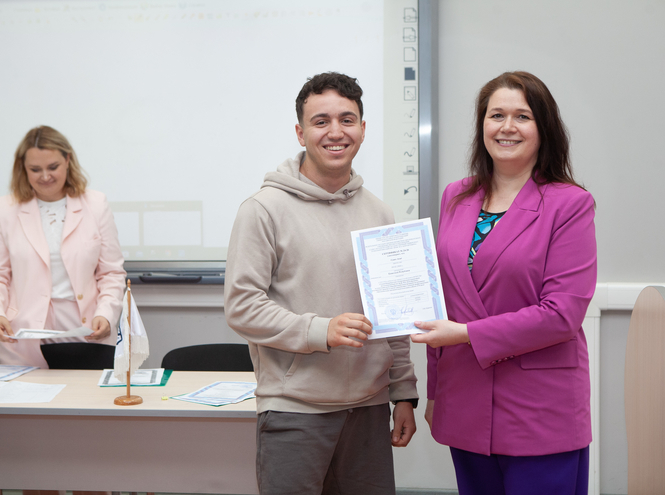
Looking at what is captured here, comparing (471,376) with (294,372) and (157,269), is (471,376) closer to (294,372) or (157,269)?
(294,372)

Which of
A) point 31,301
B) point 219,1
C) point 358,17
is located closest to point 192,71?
point 219,1

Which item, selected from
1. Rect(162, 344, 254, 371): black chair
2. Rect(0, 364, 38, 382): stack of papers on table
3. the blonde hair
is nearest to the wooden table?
Rect(0, 364, 38, 382): stack of papers on table

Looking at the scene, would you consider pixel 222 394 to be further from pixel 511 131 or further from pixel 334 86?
pixel 511 131

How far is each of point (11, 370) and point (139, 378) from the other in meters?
0.63

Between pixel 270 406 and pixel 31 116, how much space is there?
279 centimetres

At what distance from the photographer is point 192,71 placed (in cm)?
317

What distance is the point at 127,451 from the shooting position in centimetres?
207

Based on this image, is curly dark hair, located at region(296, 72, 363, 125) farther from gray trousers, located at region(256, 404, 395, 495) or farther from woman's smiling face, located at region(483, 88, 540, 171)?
gray trousers, located at region(256, 404, 395, 495)

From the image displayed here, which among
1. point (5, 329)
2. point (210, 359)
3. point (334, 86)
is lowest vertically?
point (210, 359)

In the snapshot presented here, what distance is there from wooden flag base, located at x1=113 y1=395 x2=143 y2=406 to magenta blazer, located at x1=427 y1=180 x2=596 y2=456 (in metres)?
1.10

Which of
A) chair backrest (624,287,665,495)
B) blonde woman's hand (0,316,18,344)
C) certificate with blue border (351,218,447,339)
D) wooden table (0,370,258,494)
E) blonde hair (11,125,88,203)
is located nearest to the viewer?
chair backrest (624,287,665,495)

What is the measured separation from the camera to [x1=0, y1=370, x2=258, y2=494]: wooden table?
6.72ft

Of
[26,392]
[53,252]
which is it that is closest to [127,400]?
[26,392]

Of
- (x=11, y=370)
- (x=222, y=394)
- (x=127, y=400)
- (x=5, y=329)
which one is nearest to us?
(x=127, y=400)
